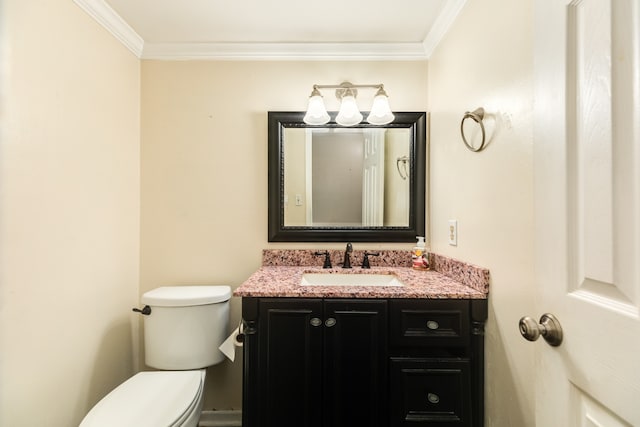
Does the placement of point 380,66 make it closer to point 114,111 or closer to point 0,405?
point 114,111

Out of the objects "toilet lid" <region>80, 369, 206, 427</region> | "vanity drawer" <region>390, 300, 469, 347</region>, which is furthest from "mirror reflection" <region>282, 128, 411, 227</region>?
"toilet lid" <region>80, 369, 206, 427</region>

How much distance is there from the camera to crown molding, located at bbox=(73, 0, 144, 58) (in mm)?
1344

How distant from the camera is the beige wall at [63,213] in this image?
104cm

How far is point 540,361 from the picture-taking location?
2.28ft

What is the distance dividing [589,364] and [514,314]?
0.47 meters

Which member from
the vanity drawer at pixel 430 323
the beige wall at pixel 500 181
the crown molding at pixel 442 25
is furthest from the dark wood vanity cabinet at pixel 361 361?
the crown molding at pixel 442 25

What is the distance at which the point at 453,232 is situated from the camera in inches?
55.7

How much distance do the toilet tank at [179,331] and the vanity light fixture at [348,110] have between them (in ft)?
3.66

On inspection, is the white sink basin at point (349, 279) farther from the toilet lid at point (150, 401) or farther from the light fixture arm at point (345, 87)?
the light fixture arm at point (345, 87)

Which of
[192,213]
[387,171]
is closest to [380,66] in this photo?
[387,171]

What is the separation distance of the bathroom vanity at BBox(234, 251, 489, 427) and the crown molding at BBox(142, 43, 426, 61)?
1.30m

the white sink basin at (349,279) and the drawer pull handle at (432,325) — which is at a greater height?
the white sink basin at (349,279)

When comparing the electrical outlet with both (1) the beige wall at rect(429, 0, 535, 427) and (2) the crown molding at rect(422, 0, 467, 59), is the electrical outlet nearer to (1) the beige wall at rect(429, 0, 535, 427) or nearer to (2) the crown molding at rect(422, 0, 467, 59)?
(1) the beige wall at rect(429, 0, 535, 427)

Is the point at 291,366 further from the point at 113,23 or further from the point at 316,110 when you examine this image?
the point at 113,23
